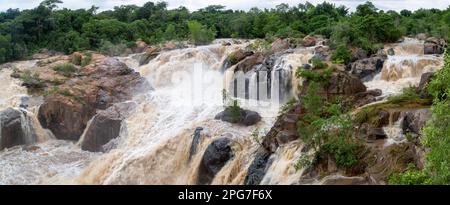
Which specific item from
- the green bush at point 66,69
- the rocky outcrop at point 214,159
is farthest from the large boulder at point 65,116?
the rocky outcrop at point 214,159

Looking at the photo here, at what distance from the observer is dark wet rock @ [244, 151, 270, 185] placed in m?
7.04

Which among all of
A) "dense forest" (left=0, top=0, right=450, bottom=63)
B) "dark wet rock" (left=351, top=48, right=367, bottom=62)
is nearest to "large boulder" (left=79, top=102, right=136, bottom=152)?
"dark wet rock" (left=351, top=48, right=367, bottom=62)

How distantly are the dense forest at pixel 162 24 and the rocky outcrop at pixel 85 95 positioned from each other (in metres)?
4.01

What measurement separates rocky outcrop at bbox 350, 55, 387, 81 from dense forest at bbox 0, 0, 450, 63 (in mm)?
3052

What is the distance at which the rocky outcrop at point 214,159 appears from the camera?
7742 mm

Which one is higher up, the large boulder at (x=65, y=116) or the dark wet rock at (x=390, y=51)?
the dark wet rock at (x=390, y=51)

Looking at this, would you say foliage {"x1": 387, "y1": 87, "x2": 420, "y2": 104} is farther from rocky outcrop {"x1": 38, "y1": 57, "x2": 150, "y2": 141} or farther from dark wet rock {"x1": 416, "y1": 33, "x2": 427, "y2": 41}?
rocky outcrop {"x1": 38, "y1": 57, "x2": 150, "y2": 141}

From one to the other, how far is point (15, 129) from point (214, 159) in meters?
5.07

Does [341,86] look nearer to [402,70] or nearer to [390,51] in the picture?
[402,70]

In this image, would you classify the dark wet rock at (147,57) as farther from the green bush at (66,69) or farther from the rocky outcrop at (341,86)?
Answer: the rocky outcrop at (341,86)

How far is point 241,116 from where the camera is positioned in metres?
9.06

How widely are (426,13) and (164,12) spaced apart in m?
9.53

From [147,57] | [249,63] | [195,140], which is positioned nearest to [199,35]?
[147,57]

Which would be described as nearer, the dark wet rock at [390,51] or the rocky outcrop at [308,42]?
the dark wet rock at [390,51]
